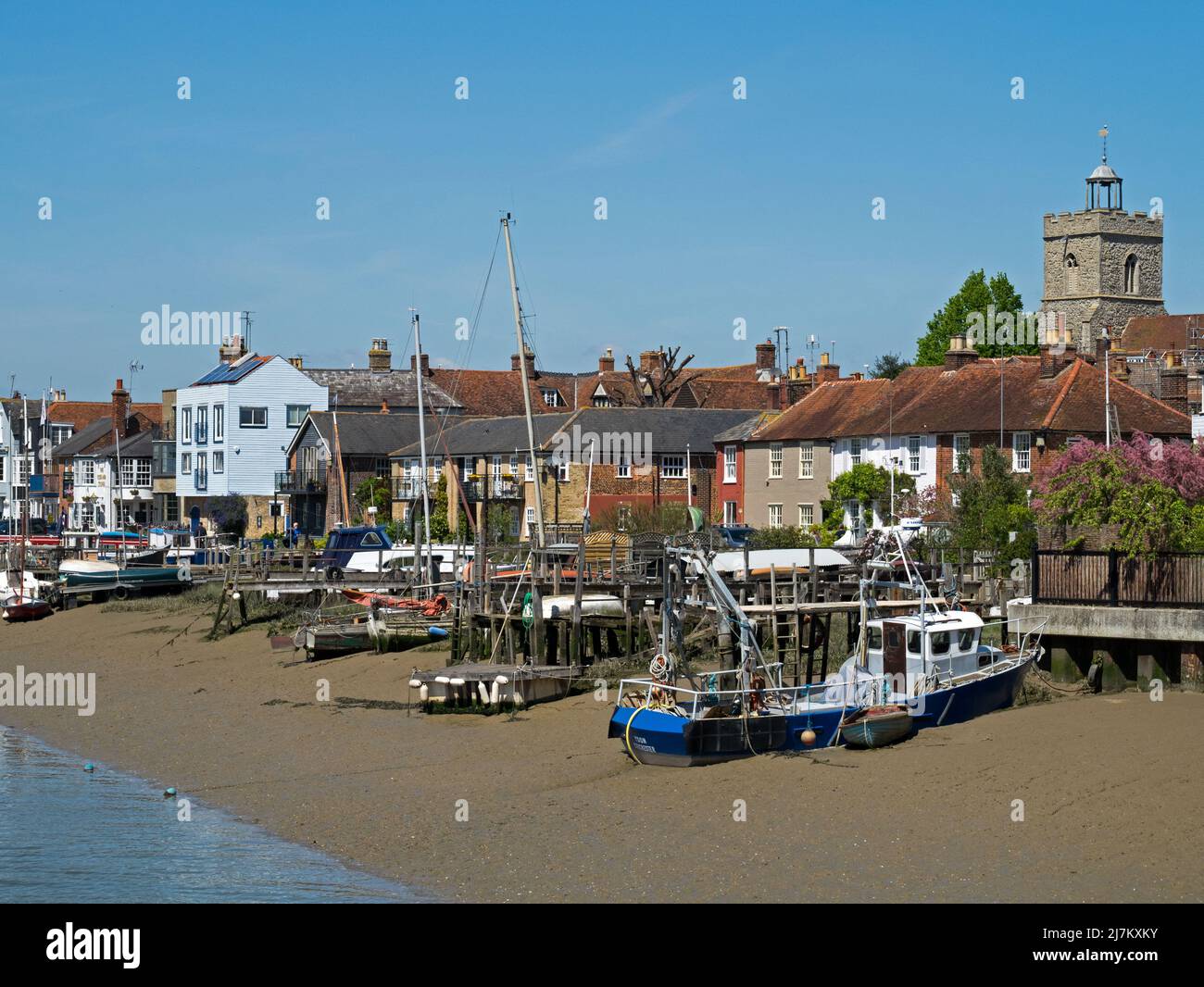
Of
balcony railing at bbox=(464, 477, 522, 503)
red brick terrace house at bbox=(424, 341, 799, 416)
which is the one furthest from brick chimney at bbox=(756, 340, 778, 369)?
balcony railing at bbox=(464, 477, 522, 503)

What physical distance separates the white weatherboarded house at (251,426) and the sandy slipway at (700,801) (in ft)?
169

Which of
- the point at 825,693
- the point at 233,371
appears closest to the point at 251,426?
the point at 233,371

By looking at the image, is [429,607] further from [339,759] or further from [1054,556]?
[1054,556]

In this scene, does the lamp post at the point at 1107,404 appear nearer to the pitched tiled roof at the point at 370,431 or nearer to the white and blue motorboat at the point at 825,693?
the white and blue motorboat at the point at 825,693

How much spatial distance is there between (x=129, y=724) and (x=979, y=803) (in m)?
18.8

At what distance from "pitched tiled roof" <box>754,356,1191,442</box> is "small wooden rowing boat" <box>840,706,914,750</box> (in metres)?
Result: 30.8

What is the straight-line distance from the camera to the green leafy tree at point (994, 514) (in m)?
41.8

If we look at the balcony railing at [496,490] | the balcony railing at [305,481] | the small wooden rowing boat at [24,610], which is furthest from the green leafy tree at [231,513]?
the small wooden rowing boat at [24,610]

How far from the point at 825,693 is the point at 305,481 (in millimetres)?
56828

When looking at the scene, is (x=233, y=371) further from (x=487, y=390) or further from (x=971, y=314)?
(x=971, y=314)

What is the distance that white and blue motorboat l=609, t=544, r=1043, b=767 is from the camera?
24.4 metres

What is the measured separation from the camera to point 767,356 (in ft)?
294

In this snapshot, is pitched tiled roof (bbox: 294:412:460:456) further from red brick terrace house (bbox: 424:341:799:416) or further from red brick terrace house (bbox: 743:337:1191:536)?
red brick terrace house (bbox: 743:337:1191:536)

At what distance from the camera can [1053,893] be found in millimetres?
17094
